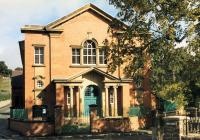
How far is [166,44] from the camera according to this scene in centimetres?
2591

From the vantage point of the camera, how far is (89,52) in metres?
42.2

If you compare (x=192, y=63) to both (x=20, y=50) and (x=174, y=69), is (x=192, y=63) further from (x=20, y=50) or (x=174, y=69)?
(x=20, y=50)

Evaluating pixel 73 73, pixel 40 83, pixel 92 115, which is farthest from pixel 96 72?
pixel 92 115

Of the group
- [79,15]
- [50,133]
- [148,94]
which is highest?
[79,15]

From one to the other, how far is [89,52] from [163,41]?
16873mm

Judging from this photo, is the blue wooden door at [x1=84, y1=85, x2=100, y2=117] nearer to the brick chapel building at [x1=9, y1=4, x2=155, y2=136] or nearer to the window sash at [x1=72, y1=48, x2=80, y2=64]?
the brick chapel building at [x1=9, y1=4, x2=155, y2=136]

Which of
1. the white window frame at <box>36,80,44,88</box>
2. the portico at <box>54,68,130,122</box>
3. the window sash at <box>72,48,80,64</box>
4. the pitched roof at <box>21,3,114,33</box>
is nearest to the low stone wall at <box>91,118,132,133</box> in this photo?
the portico at <box>54,68,130,122</box>

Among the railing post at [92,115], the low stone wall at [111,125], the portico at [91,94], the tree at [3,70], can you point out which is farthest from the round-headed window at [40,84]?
the tree at [3,70]

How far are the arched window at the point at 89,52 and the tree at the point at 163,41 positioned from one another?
1184 cm

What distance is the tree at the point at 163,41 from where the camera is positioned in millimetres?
24562

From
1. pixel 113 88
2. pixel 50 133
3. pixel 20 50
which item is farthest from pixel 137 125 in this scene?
pixel 20 50

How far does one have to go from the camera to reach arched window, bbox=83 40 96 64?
42.0 meters

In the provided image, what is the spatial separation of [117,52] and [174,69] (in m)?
4.68

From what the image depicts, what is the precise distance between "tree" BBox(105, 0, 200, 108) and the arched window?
466 inches
